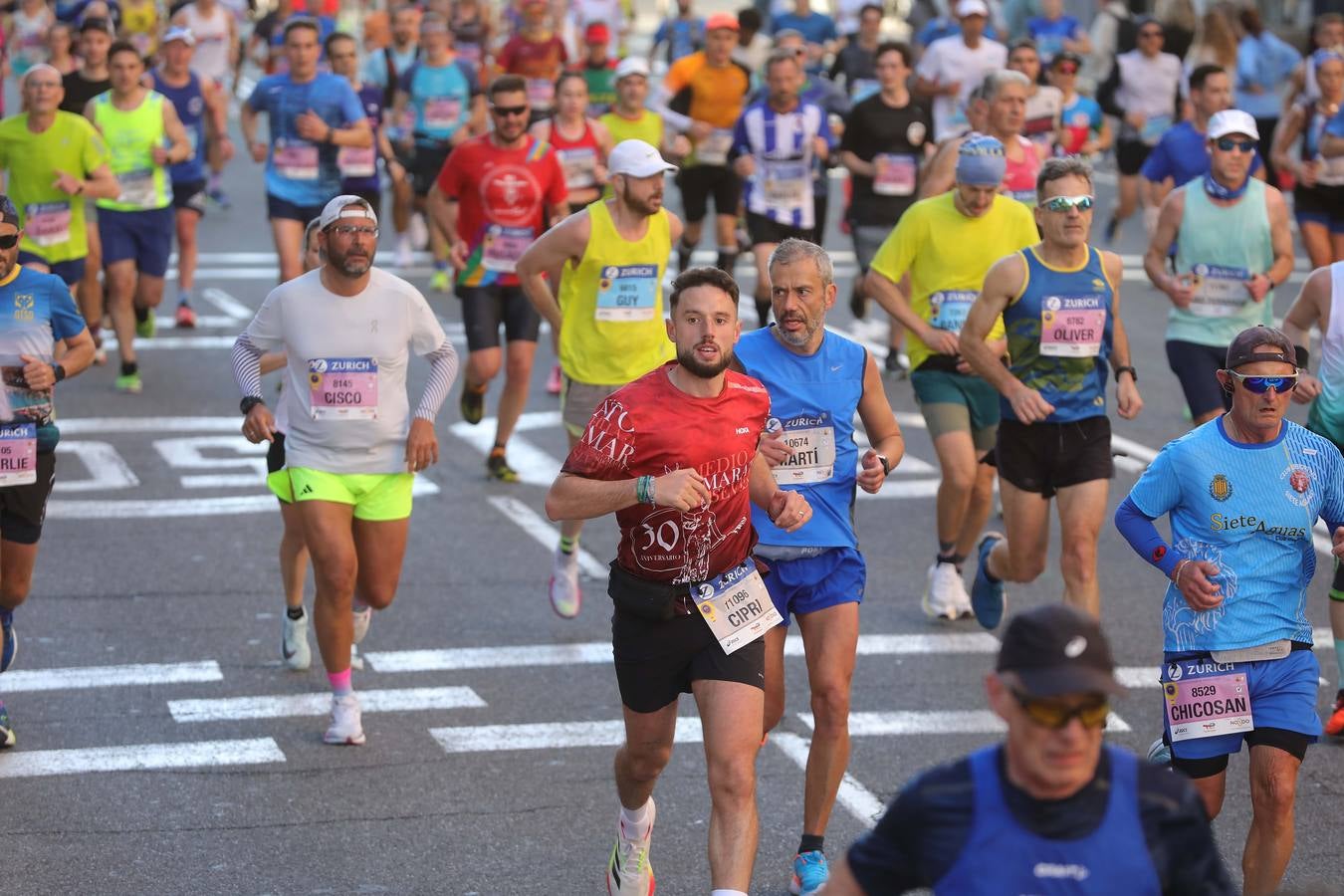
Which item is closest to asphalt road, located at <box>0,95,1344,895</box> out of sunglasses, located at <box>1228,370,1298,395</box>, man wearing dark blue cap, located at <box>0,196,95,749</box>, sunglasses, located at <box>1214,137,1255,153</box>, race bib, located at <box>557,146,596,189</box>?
man wearing dark blue cap, located at <box>0,196,95,749</box>

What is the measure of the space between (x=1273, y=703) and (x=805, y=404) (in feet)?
5.60

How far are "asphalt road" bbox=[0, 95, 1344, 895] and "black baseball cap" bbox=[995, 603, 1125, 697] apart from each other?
308cm

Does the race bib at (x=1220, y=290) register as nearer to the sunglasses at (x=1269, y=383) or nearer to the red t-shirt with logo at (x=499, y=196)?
the red t-shirt with logo at (x=499, y=196)

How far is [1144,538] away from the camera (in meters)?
6.33

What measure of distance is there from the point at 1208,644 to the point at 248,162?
79.9 feet

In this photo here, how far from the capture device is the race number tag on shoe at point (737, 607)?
19.9 feet

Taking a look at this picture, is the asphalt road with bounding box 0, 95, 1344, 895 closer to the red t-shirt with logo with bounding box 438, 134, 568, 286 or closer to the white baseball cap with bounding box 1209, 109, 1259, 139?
A: the red t-shirt with logo with bounding box 438, 134, 568, 286

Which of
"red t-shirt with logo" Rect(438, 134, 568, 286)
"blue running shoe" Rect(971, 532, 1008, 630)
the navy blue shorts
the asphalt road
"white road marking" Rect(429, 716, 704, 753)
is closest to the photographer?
the asphalt road

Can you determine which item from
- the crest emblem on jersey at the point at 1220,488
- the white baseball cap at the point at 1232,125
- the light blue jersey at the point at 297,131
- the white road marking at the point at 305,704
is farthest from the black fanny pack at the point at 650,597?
the light blue jersey at the point at 297,131

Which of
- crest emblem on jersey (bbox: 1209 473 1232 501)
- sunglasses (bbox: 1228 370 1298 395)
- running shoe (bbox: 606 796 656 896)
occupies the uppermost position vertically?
sunglasses (bbox: 1228 370 1298 395)

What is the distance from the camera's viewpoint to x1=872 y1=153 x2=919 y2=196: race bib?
1571cm

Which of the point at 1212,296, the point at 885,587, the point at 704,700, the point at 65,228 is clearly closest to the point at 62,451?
the point at 65,228

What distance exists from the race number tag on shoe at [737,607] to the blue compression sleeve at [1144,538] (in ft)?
3.45

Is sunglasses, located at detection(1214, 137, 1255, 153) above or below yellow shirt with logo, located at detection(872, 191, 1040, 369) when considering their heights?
above
